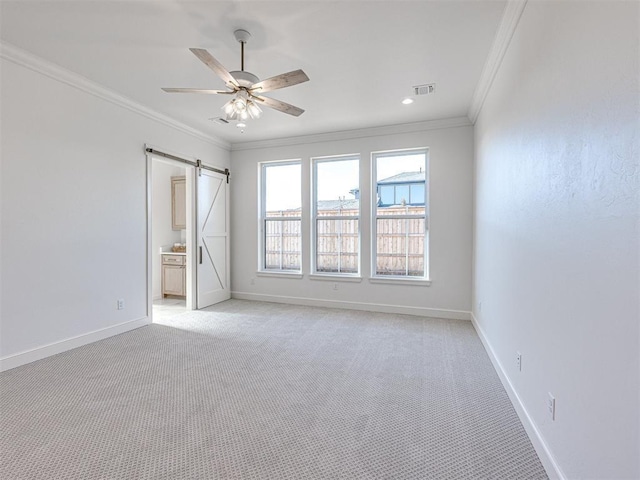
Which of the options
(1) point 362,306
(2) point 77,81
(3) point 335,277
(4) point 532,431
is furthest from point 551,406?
(2) point 77,81

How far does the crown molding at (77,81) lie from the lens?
285cm

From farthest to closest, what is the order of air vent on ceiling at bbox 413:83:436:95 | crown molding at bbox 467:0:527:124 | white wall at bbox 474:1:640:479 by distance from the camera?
air vent on ceiling at bbox 413:83:436:95, crown molding at bbox 467:0:527:124, white wall at bbox 474:1:640:479

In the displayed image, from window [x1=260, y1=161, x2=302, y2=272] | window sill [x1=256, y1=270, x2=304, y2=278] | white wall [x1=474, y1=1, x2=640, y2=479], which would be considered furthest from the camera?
window [x1=260, y1=161, x2=302, y2=272]

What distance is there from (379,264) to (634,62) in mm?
4244

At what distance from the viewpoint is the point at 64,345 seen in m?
3.32

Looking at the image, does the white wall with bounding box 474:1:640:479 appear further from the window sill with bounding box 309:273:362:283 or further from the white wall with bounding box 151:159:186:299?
the white wall with bounding box 151:159:186:299

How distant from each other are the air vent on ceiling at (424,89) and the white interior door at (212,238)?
11.6 feet

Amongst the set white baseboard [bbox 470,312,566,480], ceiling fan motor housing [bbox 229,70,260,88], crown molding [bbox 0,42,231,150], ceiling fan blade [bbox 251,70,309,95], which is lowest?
white baseboard [bbox 470,312,566,480]

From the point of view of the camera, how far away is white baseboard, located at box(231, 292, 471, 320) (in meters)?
4.64

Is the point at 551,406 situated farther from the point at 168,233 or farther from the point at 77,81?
the point at 168,233

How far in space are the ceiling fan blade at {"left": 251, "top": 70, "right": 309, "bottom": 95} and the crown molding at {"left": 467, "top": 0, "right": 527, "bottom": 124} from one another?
1.53 meters

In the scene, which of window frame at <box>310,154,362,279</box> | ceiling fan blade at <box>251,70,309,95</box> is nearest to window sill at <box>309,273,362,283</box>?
window frame at <box>310,154,362,279</box>

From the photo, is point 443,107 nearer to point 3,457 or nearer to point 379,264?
point 379,264

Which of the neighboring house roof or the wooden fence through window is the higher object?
the neighboring house roof
